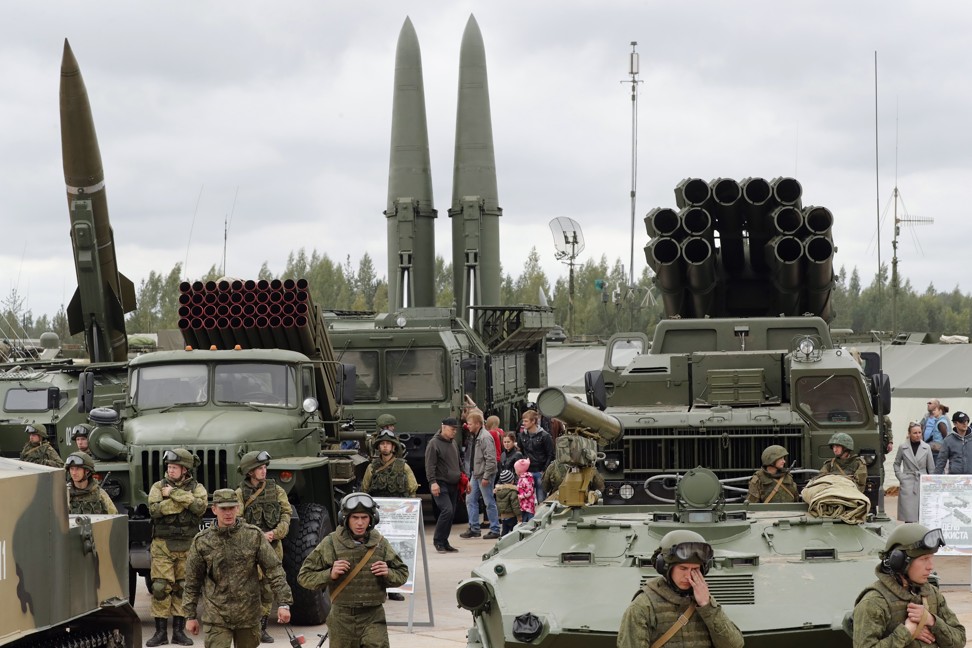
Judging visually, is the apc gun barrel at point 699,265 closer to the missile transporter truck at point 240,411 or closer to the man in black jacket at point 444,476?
the man in black jacket at point 444,476

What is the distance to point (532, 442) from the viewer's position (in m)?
15.6

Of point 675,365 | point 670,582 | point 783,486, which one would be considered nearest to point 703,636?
point 670,582

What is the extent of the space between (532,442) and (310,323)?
330cm

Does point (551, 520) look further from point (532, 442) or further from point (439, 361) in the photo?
point (439, 361)

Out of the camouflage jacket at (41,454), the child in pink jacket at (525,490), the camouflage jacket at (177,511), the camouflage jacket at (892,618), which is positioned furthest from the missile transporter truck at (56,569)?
the child in pink jacket at (525,490)

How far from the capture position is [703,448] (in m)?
11.2

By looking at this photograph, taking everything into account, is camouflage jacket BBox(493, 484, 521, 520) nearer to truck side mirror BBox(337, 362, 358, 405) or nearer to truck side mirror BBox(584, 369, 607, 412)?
truck side mirror BBox(337, 362, 358, 405)

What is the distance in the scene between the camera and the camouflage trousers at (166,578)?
10344mm

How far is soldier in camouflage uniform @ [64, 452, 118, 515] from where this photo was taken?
33.4 ft

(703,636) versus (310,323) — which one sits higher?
(310,323)

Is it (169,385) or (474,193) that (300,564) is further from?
(474,193)

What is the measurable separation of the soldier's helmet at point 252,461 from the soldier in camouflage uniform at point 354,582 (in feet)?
8.08

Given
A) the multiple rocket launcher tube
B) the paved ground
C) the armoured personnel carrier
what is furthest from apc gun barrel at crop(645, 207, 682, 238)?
the armoured personnel carrier

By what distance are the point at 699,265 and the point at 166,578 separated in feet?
19.5
